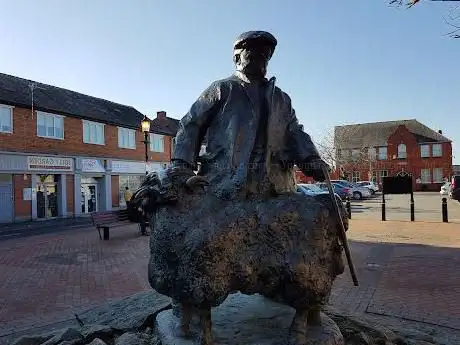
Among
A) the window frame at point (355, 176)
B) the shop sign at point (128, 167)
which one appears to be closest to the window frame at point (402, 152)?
the window frame at point (355, 176)

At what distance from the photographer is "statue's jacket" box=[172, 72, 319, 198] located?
11.2 feet

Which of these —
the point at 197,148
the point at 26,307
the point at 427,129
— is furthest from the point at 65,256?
the point at 427,129

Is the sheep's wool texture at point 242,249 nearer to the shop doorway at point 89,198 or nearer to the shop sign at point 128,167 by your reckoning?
the shop doorway at point 89,198

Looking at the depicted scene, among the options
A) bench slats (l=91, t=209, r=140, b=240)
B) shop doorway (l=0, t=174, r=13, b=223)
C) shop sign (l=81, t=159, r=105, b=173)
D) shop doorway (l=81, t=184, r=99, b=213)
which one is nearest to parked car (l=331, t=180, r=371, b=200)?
shop sign (l=81, t=159, r=105, b=173)

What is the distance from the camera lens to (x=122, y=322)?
4.16 m

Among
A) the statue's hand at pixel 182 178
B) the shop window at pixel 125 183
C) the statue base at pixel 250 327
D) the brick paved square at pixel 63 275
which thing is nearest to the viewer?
the statue's hand at pixel 182 178

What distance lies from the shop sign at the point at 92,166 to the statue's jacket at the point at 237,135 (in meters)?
24.4

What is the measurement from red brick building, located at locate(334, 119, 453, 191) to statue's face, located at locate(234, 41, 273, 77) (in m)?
51.0

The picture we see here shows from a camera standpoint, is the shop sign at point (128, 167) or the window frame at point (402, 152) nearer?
the shop sign at point (128, 167)

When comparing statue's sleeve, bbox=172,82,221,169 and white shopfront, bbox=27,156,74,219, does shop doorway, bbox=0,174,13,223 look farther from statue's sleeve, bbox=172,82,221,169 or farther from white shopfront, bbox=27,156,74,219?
statue's sleeve, bbox=172,82,221,169

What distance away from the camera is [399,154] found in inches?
2304

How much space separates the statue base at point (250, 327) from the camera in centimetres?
312

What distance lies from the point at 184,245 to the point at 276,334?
3.33 feet

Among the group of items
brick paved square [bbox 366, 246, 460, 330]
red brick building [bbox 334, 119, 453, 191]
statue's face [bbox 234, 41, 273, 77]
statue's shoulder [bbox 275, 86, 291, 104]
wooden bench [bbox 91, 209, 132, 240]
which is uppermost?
red brick building [bbox 334, 119, 453, 191]
